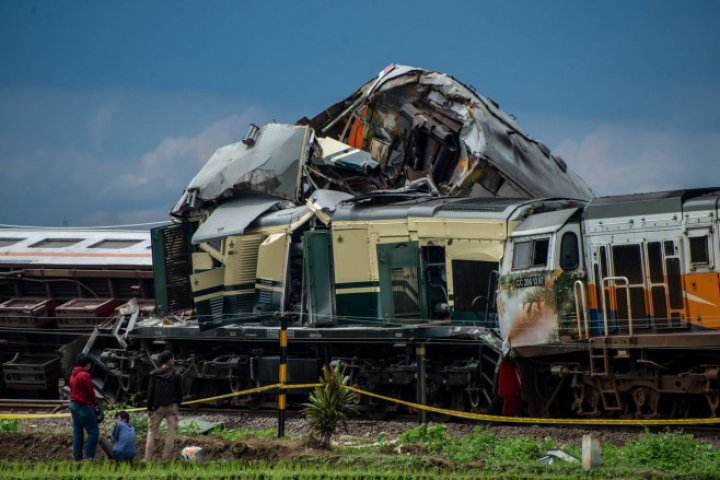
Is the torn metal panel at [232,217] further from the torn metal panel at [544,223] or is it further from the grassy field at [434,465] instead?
the grassy field at [434,465]

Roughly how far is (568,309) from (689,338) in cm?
191

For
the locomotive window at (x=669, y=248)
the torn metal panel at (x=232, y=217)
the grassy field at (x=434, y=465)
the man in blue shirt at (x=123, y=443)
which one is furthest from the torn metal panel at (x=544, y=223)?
the man in blue shirt at (x=123, y=443)

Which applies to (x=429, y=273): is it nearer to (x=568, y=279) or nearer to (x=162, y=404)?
(x=568, y=279)

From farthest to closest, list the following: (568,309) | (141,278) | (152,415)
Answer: (141,278)
(568,309)
(152,415)

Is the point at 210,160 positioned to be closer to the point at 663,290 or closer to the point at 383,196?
the point at 383,196

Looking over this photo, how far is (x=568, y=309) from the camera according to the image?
14.4 m

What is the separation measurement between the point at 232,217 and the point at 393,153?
467cm

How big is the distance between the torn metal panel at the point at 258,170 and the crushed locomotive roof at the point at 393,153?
2 centimetres

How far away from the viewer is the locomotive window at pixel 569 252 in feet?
47.6

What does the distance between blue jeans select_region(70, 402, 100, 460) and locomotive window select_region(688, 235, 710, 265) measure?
28.4 feet

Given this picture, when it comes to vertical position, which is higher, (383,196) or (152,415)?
(383,196)

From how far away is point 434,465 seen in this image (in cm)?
1108

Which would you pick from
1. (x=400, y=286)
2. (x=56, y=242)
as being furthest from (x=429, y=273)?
(x=56, y=242)

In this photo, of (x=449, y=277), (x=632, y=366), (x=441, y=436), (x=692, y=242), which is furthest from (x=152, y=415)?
(x=692, y=242)
